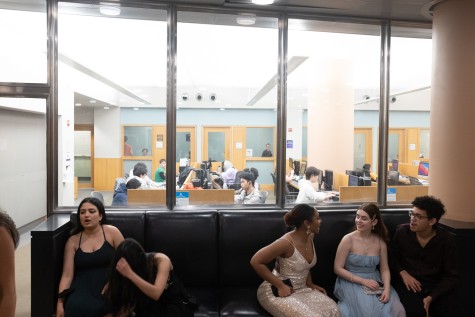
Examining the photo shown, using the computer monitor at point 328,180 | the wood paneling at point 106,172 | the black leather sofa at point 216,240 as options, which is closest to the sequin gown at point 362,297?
the black leather sofa at point 216,240

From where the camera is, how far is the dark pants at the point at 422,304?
3.00 metres

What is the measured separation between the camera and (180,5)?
3988 millimetres

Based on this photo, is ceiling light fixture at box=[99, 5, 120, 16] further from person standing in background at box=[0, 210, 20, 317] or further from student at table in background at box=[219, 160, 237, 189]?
student at table in background at box=[219, 160, 237, 189]

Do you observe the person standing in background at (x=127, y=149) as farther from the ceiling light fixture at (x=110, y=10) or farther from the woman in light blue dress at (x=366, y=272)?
the woman in light blue dress at (x=366, y=272)

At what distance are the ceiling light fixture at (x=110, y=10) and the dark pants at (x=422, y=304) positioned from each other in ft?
12.4

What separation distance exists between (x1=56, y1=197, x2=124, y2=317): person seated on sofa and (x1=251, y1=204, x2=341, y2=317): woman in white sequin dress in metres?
1.13

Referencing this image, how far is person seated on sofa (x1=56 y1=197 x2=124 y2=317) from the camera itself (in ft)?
8.95

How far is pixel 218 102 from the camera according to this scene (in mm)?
8727

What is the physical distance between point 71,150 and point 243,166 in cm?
395

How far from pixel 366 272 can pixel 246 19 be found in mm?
2837

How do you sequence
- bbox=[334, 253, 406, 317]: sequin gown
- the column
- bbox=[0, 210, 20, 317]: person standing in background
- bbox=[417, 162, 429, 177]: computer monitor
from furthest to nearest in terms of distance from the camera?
bbox=[417, 162, 429, 177]: computer monitor < the column < bbox=[334, 253, 406, 317]: sequin gown < bbox=[0, 210, 20, 317]: person standing in background

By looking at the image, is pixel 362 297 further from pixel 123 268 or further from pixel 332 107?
pixel 332 107

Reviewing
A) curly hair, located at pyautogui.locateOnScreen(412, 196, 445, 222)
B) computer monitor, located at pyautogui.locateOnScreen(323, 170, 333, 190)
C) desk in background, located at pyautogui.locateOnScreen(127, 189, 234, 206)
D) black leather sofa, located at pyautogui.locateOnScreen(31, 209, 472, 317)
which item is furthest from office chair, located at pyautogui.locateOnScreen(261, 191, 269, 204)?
curly hair, located at pyautogui.locateOnScreen(412, 196, 445, 222)

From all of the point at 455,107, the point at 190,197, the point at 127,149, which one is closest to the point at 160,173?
the point at 190,197
